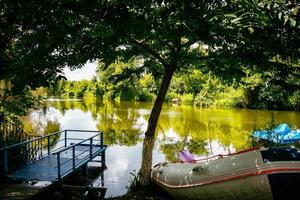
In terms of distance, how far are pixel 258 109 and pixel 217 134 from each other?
2107 cm

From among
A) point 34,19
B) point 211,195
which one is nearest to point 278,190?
point 211,195

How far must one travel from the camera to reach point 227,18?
14.9ft

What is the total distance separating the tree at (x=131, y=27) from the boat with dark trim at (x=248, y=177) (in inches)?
71.9

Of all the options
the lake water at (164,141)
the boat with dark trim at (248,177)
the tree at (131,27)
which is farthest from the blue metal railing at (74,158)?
the tree at (131,27)

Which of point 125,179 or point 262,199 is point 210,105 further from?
point 262,199

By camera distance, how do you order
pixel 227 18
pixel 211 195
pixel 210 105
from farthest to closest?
1. pixel 210 105
2. pixel 211 195
3. pixel 227 18

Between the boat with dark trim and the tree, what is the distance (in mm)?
1826

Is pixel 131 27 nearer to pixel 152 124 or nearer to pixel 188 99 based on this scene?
pixel 152 124

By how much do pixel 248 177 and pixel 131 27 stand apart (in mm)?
3747

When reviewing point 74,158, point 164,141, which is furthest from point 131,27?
point 164,141

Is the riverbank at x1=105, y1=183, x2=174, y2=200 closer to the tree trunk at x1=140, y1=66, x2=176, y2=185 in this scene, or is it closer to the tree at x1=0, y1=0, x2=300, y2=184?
the tree trunk at x1=140, y1=66, x2=176, y2=185

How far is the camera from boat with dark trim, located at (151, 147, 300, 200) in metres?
6.12

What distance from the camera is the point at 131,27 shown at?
475 centimetres

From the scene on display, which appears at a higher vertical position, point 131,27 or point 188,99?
point 131,27
